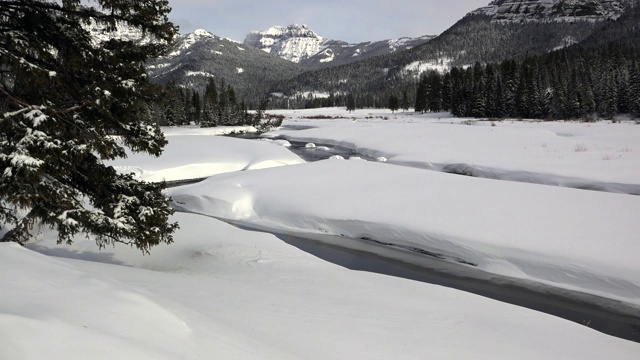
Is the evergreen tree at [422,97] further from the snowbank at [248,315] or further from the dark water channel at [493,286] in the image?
the snowbank at [248,315]

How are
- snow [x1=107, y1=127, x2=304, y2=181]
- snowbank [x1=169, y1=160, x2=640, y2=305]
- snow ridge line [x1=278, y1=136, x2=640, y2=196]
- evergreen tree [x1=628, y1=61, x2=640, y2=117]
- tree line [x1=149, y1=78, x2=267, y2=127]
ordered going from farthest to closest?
tree line [x1=149, y1=78, x2=267, y2=127] → evergreen tree [x1=628, y1=61, x2=640, y2=117] → snow [x1=107, y1=127, x2=304, y2=181] → snow ridge line [x1=278, y1=136, x2=640, y2=196] → snowbank [x1=169, y1=160, x2=640, y2=305]

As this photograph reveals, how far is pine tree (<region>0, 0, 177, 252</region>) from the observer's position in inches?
258

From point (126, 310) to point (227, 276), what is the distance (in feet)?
15.3

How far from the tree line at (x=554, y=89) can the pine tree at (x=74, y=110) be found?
72242mm

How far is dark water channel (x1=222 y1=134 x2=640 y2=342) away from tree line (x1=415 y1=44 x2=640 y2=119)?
65.6m

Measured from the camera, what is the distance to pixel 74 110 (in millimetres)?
7559

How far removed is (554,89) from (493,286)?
71770 mm

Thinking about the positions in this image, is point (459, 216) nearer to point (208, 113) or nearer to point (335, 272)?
point (335, 272)

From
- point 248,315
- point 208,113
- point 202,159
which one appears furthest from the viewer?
point 208,113

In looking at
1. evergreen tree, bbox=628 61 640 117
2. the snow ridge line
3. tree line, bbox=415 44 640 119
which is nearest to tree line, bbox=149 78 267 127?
tree line, bbox=415 44 640 119

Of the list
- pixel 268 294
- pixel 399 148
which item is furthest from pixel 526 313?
pixel 399 148

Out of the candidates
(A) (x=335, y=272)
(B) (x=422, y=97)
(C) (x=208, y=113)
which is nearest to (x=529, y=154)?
(A) (x=335, y=272)

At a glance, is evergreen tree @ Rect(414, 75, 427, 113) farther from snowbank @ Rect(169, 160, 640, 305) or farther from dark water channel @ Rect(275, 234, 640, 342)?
dark water channel @ Rect(275, 234, 640, 342)

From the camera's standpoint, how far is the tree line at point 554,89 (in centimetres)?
6128
